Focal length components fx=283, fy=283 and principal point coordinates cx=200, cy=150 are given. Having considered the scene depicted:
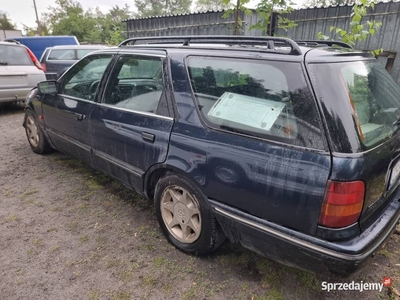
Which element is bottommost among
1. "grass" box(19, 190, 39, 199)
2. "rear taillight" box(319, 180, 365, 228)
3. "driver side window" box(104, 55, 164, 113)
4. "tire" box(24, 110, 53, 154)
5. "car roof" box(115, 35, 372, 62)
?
"grass" box(19, 190, 39, 199)

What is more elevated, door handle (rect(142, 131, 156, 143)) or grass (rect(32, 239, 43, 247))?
door handle (rect(142, 131, 156, 143))

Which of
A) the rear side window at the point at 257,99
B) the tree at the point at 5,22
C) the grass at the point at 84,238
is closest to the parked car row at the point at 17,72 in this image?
the grass at the point at 84,238

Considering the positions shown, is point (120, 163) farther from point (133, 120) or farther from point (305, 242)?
point (305, 242)

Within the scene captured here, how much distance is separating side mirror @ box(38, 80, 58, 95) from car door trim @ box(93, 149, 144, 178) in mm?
1111

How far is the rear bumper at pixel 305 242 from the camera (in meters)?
1.55

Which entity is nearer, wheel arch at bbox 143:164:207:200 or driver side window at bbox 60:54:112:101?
wheel arch at bbox 143:164:207:200

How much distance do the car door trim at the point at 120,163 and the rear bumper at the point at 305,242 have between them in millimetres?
876

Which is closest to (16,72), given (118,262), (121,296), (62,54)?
(62,54)

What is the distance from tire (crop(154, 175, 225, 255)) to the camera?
2129mm

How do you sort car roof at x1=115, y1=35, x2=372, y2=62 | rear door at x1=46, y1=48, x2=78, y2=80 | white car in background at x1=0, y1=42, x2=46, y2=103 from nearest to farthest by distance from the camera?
car roof at x1=115, y1=35, x2=372, y2=62, white car in background at x1=0, y1=42, x2=46, y2=103, rear door at x1=46, y1=48, x2=78, y2=80

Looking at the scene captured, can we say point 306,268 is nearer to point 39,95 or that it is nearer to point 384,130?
point 384,130

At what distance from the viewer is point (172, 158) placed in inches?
86.7

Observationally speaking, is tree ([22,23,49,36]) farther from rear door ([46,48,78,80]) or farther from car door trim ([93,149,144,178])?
car door trim ([93,149,144,178])

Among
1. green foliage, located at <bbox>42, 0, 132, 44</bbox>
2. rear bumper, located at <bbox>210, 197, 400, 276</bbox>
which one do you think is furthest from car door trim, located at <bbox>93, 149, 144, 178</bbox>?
green foliage, located at <bbox>42, 0, 132, 44</bbox>
